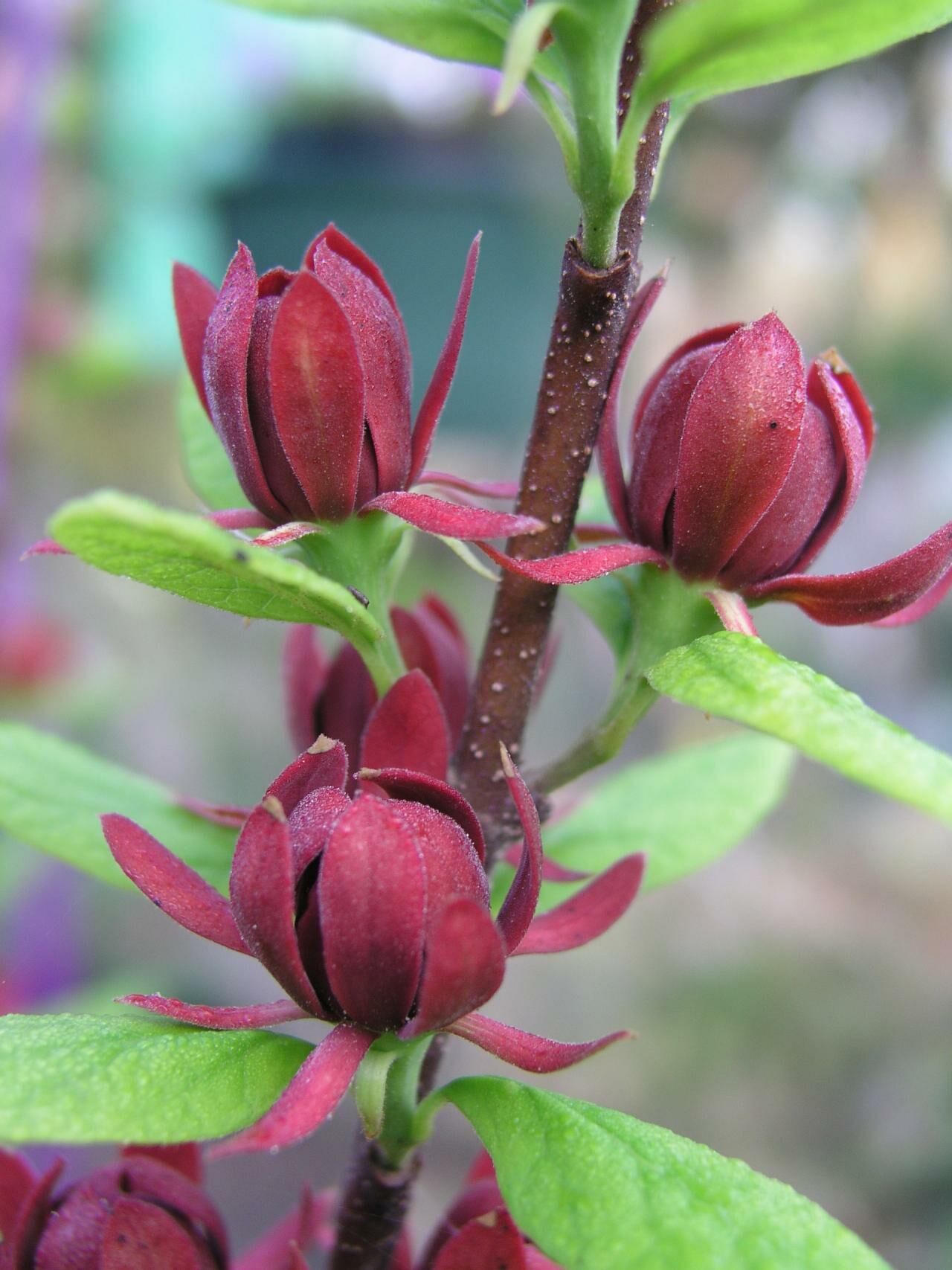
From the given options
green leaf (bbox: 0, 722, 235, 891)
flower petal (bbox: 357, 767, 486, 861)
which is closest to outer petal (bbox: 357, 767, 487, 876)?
flower petal (bbox: 357, 767, 486, 861)

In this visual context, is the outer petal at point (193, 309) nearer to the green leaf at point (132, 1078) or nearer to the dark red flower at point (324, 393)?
the dark red flower at point (324, 393)

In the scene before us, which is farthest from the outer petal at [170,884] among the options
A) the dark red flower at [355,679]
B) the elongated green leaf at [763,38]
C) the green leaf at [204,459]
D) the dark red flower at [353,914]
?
the elongated green leaf at [763,38]

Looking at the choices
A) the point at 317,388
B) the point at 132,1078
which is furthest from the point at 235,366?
the point at 132,1078

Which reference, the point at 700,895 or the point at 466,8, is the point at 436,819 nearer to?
the point at 466,8

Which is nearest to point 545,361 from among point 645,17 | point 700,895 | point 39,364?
point 645,17

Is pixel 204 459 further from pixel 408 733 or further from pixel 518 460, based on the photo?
pixel 518 460
